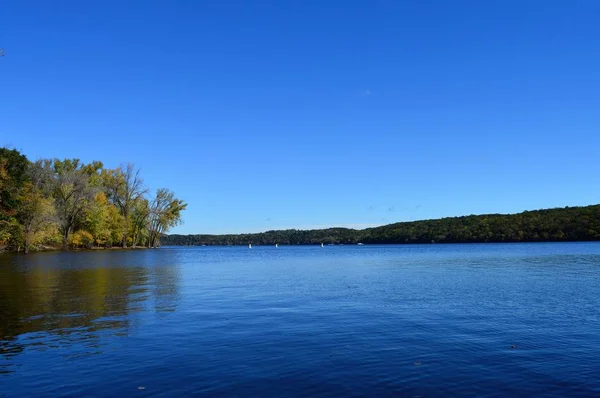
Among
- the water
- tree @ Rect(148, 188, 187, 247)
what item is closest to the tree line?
tree @ Rect(148, 188, 187, 247)

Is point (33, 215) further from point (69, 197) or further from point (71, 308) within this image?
point (71, 308)

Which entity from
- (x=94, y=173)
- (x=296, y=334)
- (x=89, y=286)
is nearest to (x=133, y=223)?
(x=94, y=173)

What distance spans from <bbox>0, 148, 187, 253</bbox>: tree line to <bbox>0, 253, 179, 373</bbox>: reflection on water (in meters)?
48.4

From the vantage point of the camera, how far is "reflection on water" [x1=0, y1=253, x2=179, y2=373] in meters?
15.5

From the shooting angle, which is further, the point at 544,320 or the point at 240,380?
the point at 544,320

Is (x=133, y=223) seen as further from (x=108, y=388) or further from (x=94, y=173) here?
(x=108, y=388)

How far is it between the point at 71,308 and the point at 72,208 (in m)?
93.1

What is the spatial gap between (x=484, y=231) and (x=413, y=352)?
188m

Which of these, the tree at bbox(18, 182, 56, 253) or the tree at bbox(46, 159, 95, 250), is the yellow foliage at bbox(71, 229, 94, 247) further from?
the tree at bbox(18, 182, 56, 253)

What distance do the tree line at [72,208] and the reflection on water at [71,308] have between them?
48.4 meters

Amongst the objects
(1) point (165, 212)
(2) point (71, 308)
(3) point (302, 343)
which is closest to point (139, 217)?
(1) point (165, 212)

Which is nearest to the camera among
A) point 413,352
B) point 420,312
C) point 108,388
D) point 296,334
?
point 108,388

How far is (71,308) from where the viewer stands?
22.6 metres

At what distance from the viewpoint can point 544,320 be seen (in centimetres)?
1919
